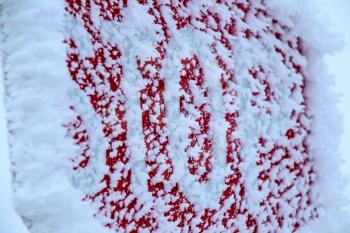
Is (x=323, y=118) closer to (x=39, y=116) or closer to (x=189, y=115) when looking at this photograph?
(x=189, y=115)

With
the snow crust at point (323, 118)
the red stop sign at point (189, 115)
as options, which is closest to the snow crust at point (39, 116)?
the red stop sign at point (189, 115)

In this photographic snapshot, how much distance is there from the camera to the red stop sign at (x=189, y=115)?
0.54 meters

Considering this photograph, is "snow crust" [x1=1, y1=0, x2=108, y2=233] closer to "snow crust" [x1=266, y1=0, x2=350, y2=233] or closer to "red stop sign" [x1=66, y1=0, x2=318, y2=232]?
"red stop sign" [x1=66, y1=0, x2=318, y2=232]

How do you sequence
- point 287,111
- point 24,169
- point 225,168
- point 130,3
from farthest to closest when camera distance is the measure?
point 287,111
point 225,168
point 130,3
point 24,169

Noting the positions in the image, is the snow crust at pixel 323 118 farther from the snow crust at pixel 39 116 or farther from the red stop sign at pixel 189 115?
the snow crust at pixel 39 116

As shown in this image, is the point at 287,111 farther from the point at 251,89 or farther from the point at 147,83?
the point at 147,83

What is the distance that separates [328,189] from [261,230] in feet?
0.75

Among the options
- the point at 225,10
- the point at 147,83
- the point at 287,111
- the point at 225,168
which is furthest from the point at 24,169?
the point at 287,111

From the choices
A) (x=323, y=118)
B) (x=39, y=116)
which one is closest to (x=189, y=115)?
(x=39, y=116)

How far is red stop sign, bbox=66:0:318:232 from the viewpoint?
1.77 feet

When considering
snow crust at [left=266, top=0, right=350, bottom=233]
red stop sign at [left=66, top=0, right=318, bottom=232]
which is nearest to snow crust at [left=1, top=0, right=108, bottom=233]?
red stop sign at [left=66, top=0, right=318, bottom=232]

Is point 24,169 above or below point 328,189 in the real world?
below

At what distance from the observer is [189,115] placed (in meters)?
0.65

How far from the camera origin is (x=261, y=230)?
2.63 feet
